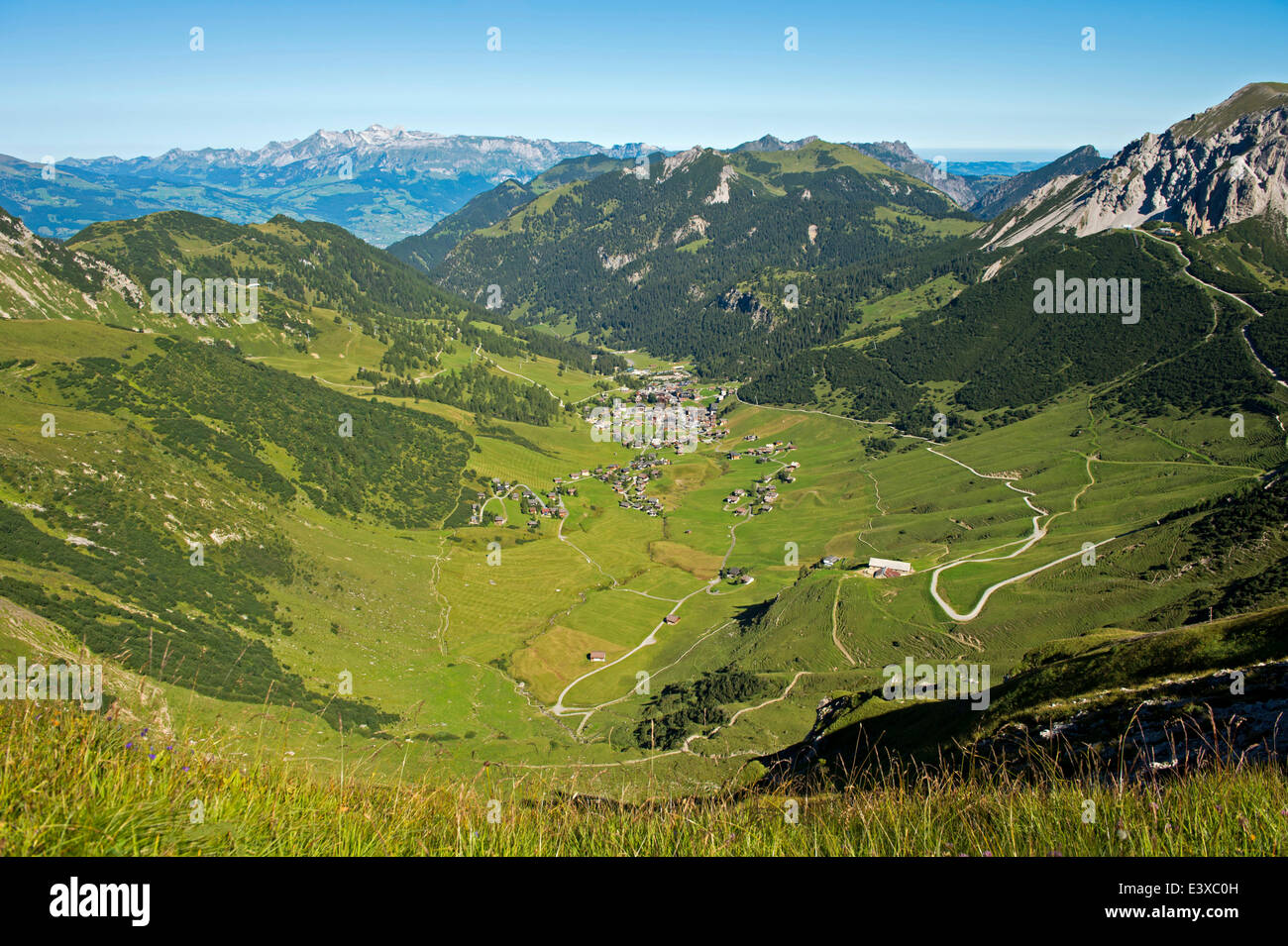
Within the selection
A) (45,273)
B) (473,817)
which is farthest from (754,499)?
(45,273)

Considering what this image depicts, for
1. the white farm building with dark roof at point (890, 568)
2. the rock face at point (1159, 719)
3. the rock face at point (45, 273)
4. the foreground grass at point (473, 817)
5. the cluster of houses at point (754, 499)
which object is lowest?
the cluster of houses at point (754, 499)

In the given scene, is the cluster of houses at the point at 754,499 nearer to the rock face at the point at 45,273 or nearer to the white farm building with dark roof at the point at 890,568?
the white farm building with dark roof at the point at 890,568

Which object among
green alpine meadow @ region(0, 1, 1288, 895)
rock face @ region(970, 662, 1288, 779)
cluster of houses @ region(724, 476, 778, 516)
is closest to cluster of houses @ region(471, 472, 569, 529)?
green alpine meadow @ region(0, 1, 1288, 895)

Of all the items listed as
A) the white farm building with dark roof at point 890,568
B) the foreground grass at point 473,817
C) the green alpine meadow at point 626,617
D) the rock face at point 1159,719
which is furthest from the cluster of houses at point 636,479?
the foreground grass at point 473,817

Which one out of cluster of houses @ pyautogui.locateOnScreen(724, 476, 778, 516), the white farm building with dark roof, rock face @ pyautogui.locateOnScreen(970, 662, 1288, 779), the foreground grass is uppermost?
the foreground grass

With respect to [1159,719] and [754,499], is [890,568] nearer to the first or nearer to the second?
[754,499]

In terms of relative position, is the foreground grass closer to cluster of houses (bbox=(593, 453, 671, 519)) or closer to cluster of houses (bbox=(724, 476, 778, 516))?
cluster of houses (bbox=(593, 453, 671, 519))
